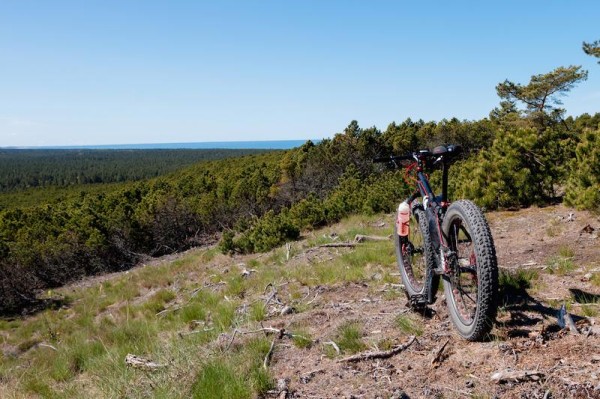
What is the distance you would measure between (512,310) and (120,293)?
12.2m

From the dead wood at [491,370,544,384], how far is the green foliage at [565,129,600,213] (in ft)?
18.4

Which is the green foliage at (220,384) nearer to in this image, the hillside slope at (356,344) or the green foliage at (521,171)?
the hillside slope at (356,344)

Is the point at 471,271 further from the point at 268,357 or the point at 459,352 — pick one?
the point at 268,357

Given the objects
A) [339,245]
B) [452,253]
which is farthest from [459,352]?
[339,245]

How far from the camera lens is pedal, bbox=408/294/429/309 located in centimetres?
396

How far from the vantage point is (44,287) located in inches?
958

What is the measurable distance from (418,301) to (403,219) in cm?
86

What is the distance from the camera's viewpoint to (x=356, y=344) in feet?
11.7

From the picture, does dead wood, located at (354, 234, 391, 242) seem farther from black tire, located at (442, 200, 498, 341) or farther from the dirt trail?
black tire, located at (442, 200, 498, 341)

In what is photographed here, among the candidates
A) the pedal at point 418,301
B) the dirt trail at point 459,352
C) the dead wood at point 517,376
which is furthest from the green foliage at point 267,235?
the dead wood at point 517,376

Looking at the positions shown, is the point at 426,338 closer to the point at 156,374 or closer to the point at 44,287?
the point at 156,374

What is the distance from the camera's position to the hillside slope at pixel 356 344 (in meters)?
2.84

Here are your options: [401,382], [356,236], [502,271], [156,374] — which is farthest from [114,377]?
[356,236]

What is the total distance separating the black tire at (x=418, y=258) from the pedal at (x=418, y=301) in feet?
0.03
